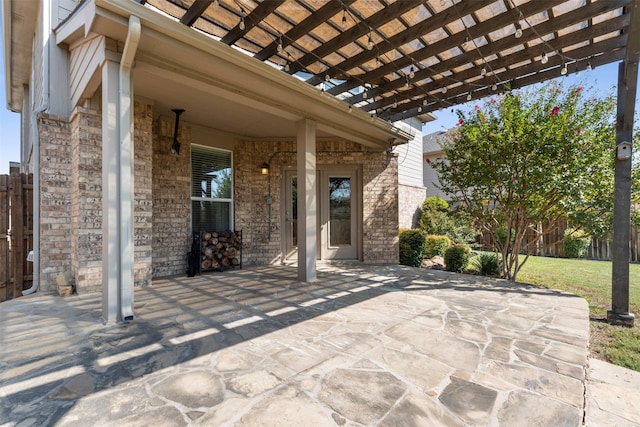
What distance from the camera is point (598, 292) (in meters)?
4.85

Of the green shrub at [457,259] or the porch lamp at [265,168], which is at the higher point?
the porch lamp at [265,168]

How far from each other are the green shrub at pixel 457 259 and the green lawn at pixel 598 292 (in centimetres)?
103

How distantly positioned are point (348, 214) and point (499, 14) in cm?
449

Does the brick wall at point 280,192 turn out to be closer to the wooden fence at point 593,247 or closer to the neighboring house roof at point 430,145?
the wooden fence at point 593,247

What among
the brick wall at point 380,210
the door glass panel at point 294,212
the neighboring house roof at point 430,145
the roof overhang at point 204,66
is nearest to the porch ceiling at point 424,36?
the roof overhang at point 204,66

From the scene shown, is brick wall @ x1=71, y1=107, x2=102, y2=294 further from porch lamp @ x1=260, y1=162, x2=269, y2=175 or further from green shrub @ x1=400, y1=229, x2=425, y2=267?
green shrub @ x1=400, y1=229, x2=425, y2=267

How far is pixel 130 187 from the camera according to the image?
2947 mm

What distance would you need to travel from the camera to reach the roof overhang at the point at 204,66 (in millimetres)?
2713

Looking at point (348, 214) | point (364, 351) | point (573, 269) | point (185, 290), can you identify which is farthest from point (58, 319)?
point (573, 269)

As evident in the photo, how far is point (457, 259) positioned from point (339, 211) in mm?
2744

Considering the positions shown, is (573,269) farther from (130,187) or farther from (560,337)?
(130,187)

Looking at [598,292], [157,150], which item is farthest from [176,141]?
[598,292]

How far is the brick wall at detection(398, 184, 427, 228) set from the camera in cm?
980

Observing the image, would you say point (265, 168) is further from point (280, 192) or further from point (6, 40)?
point (6, 40)
